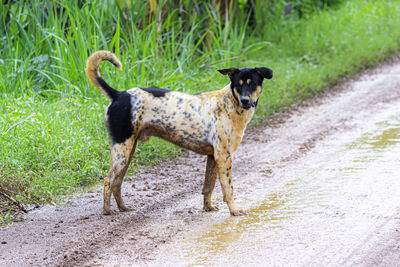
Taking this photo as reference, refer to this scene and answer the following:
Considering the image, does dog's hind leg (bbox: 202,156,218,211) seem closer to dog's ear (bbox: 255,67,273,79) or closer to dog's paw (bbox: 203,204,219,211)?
dog's paw (bbox: 203,204,219,211)

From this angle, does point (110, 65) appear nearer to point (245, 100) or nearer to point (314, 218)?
point (245, 100)

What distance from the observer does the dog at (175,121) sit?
5.24m

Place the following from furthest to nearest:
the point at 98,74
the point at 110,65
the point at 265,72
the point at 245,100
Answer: the point at 110,65
the point at 98,74
the point at 265,72
the point at 245,100

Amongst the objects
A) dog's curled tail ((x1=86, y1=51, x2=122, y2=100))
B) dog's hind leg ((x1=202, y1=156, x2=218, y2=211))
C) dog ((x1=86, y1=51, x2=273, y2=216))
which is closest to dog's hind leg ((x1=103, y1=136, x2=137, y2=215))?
dog ((x1=86, y1=51, x2=273, y2=216))

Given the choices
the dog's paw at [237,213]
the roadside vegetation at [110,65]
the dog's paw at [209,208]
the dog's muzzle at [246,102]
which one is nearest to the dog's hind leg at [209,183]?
the dog's paw at [209,208]

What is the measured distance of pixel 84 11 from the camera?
29.1ft

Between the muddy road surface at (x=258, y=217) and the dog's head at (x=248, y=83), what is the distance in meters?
1.06

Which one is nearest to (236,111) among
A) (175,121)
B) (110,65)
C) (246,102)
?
(246,102)

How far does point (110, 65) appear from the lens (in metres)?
8.54

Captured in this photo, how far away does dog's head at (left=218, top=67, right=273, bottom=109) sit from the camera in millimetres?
5074

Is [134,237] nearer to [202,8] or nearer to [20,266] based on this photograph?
[20,266]

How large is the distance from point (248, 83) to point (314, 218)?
4.33 ft

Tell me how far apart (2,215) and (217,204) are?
203 centimetres

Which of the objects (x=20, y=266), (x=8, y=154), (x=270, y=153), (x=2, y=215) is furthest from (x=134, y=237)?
(x=270, y=153)
